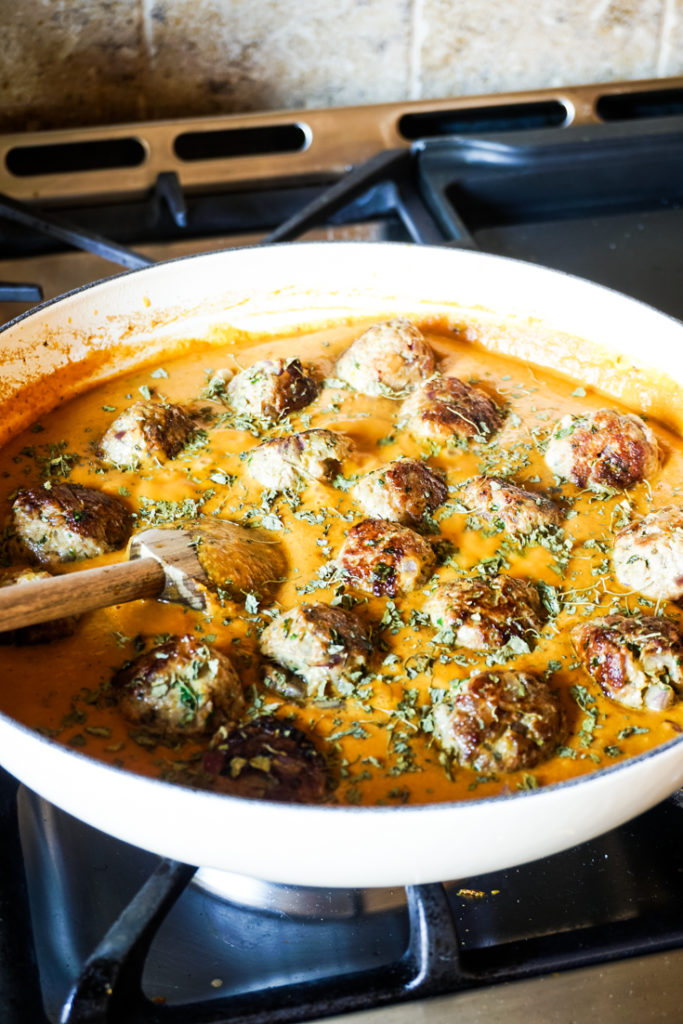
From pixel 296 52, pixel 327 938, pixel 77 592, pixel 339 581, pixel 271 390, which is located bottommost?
pixel 327 938

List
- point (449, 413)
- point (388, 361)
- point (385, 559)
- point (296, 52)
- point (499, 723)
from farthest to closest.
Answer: point (296, 52) → point (388, 361) → point (449, 413) → point (385, 559) → point (499, 723)

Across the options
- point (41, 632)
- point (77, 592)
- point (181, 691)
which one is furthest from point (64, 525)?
point (181, 691)

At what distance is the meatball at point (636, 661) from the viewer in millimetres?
1917

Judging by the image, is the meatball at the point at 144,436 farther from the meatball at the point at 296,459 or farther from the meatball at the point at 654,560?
the meatball at the point at 654,560

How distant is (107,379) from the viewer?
2.85 meters

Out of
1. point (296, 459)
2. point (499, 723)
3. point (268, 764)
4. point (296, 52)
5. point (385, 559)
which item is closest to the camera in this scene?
point (268, 764)

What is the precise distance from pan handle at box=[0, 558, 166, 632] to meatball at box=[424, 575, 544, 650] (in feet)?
1.95

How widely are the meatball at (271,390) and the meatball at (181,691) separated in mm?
908

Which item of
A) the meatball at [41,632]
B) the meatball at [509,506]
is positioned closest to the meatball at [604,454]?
the meatball at [509,506]

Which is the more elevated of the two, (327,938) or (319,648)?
(319,648)

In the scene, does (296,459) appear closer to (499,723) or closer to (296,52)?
(499,723)

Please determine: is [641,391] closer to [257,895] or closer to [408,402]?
[408,402]

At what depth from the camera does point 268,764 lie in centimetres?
167

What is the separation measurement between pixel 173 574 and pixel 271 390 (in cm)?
79
